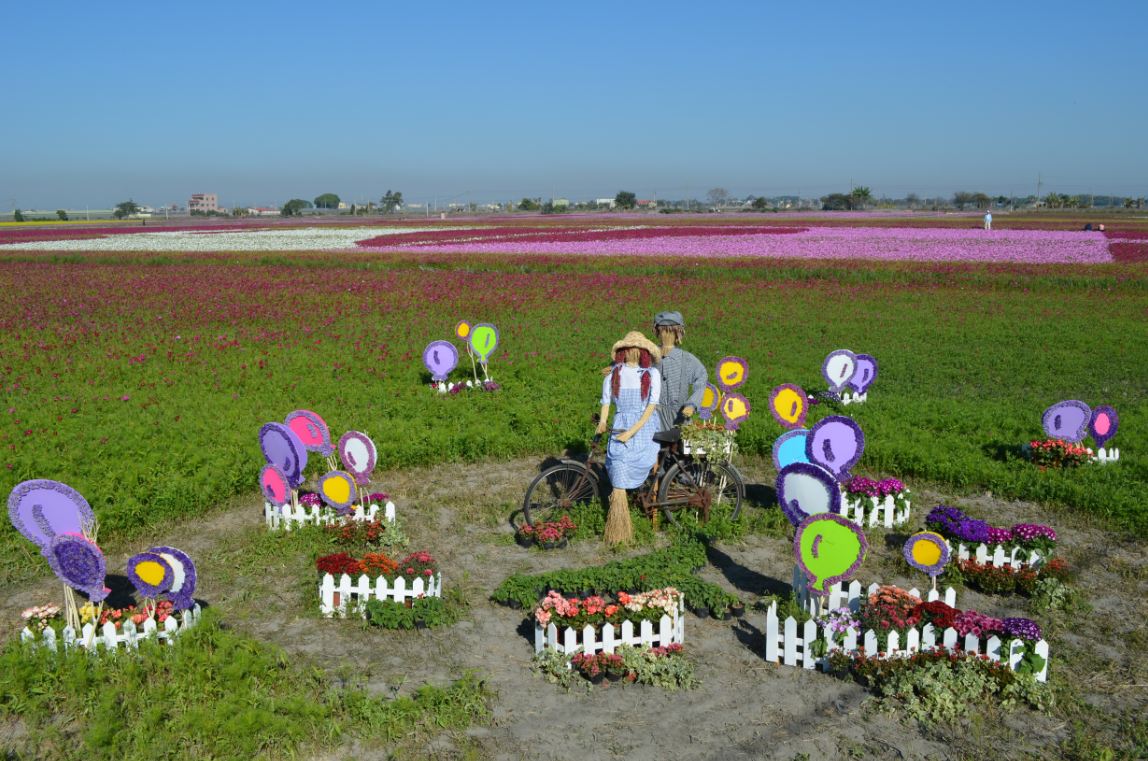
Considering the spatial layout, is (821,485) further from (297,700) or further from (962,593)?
(297,700)

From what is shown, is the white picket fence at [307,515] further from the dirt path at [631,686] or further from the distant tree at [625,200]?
the distant tree at [625,200]

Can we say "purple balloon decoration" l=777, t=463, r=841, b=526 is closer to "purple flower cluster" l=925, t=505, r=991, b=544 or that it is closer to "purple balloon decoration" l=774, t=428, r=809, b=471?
"purple balloon decoration" l=774, t=428, r=809, b=471

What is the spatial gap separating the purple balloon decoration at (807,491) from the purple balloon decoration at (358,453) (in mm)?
3874

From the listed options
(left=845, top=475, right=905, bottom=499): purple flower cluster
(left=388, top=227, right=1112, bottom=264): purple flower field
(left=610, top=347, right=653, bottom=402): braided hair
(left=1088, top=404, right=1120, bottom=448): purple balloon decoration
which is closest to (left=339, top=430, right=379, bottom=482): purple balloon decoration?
(left=610, top=347, right=653, bottom=402): braided hair

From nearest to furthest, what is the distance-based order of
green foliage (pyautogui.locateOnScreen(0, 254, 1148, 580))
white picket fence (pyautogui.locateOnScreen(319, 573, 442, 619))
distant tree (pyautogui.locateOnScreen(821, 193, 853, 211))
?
white picket fence (pyautogui.locateOnScreen(319, 573, 442, 619))
green foliage (pyautogui.locateOnScreen(0, 254, 1148, 580))
distant tree (pyautogui.locateOnScreen(821, 193, 853, 211))

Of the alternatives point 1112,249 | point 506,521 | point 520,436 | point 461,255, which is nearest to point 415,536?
point 506,521

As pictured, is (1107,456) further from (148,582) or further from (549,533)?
(148,582)

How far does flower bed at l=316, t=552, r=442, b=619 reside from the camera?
6.72 meters

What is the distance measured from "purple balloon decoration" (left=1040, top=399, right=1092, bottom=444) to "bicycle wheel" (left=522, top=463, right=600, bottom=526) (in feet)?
17.7

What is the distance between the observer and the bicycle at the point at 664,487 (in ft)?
27.7

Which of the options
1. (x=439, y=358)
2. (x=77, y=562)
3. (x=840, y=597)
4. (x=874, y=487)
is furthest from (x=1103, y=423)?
(x=77, y=562)

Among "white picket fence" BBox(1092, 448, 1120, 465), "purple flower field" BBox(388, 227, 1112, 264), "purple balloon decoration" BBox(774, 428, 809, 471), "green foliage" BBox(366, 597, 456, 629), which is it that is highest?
"purple flower field" BBox(388, 227, 1112, 264)

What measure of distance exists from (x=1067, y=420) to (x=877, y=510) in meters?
2.97

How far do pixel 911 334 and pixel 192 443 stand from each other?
15.2 metres
